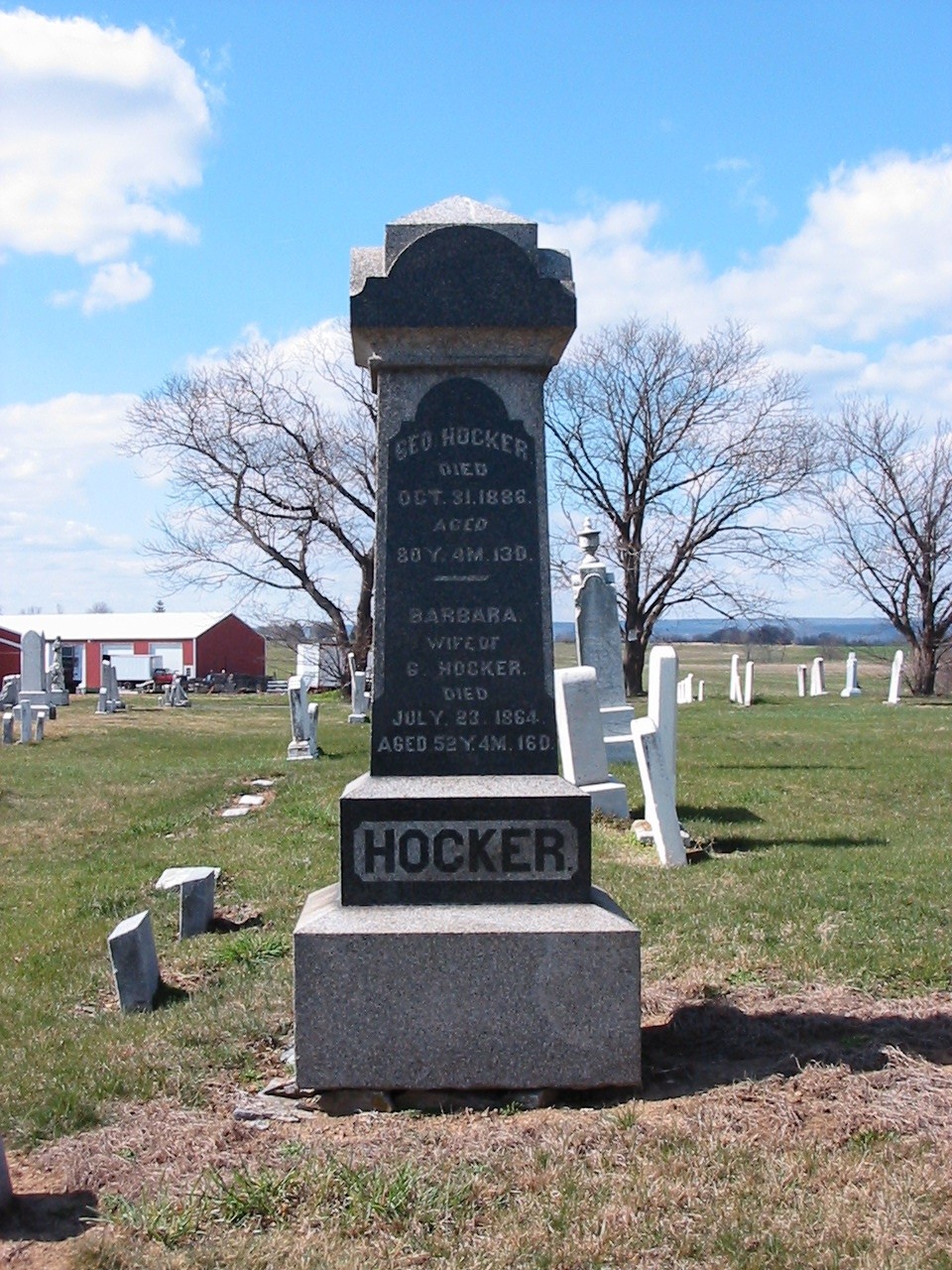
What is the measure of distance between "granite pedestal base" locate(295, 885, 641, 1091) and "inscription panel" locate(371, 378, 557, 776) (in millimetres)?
714

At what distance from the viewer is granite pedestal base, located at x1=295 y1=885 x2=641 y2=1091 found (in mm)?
4395

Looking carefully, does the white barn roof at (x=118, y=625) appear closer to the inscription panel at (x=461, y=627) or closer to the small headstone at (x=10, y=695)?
the small headstone at (x=10, y=695)

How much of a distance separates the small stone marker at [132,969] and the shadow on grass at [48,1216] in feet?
7.02

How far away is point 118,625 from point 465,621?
6665 cm

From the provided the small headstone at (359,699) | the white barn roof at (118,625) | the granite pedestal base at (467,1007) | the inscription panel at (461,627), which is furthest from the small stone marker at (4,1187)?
the white barn roof at (118,625)

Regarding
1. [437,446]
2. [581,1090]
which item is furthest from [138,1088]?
[437,446]

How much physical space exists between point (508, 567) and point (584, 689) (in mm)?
6575

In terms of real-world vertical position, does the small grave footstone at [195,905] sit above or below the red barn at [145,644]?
below

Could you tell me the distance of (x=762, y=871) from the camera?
8867mm

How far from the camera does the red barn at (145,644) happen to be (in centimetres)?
6222

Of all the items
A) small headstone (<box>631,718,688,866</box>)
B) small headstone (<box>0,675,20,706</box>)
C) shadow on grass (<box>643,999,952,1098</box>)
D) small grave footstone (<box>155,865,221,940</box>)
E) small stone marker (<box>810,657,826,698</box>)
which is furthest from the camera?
small stone marker (<box>810,657,826,698</box>)

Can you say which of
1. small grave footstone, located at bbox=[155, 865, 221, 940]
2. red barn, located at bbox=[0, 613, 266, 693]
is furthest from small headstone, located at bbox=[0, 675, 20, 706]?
small grave footstone, located at bbox=[155, 865, 221, 940]

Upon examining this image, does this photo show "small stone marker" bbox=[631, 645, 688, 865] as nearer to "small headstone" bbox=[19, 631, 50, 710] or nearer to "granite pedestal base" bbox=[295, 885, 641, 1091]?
"granite pedestal base" bbox=[295, 885, 641, 1091]

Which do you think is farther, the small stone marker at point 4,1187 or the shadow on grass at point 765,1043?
the shadow on grass at point 765,1043
